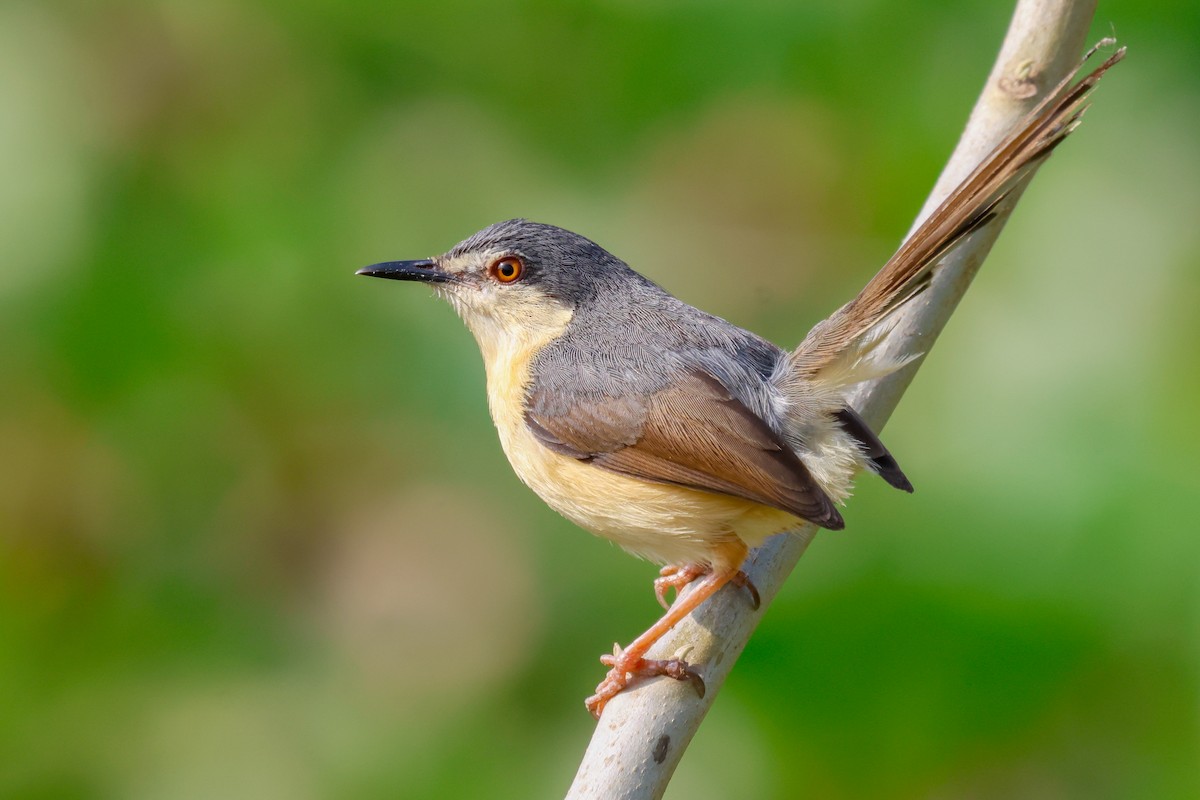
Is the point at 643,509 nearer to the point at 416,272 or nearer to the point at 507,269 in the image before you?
the point at 507,269

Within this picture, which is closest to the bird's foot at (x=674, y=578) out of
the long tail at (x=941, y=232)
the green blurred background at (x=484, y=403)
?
the green blurred background at (x=484, y=403)

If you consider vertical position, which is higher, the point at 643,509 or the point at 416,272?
the point at 416,272

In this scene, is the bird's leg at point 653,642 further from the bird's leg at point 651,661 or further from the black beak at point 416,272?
the black beak at point 416,272

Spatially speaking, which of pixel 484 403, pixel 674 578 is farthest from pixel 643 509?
pixel 484 403

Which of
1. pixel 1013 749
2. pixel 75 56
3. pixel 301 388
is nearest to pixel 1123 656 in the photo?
pixel 1013 749

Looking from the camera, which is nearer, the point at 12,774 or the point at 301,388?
the point at 12,774

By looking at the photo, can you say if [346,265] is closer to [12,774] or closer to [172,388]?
[172,388]
